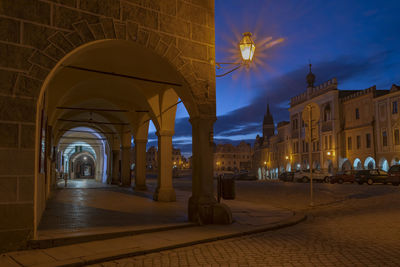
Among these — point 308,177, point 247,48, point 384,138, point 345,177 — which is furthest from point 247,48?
point 384,138

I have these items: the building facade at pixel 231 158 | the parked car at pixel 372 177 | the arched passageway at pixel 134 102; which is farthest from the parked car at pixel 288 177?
the building facade at pixel 231 158

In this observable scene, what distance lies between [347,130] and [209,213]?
146 feet

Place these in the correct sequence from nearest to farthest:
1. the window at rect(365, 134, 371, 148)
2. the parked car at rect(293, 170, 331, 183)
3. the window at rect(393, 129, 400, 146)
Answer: the parked car at rect(293, 170, 331, 183)
the window at rect(393, 129, 400, 146)
the window at rect(365, 134, 371, 148)

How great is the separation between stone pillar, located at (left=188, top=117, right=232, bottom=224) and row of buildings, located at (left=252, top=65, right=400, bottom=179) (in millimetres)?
26783

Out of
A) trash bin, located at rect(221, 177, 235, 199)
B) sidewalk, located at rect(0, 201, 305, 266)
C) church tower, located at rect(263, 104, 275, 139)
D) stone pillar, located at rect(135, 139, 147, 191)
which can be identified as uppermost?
church tower, located at rect(263, 104, 275, 139)

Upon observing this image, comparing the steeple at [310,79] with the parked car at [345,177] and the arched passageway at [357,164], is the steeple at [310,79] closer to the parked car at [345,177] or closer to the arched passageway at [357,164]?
the arched passageway at [357,164]

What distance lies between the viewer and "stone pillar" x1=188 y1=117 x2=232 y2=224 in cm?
846

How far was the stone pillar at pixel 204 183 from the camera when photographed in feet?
27.8

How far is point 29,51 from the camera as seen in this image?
6176 millimetres

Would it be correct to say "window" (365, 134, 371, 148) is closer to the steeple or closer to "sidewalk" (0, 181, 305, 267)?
the steeple

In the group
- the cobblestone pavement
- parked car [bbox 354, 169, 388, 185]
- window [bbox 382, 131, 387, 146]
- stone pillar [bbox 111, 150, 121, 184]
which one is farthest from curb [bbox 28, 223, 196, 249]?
window [bbox 382, 131, 387, 146]

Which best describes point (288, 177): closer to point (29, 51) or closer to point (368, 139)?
point (368, 139)

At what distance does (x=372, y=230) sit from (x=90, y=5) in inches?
302

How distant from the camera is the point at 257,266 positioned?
16.8ft
